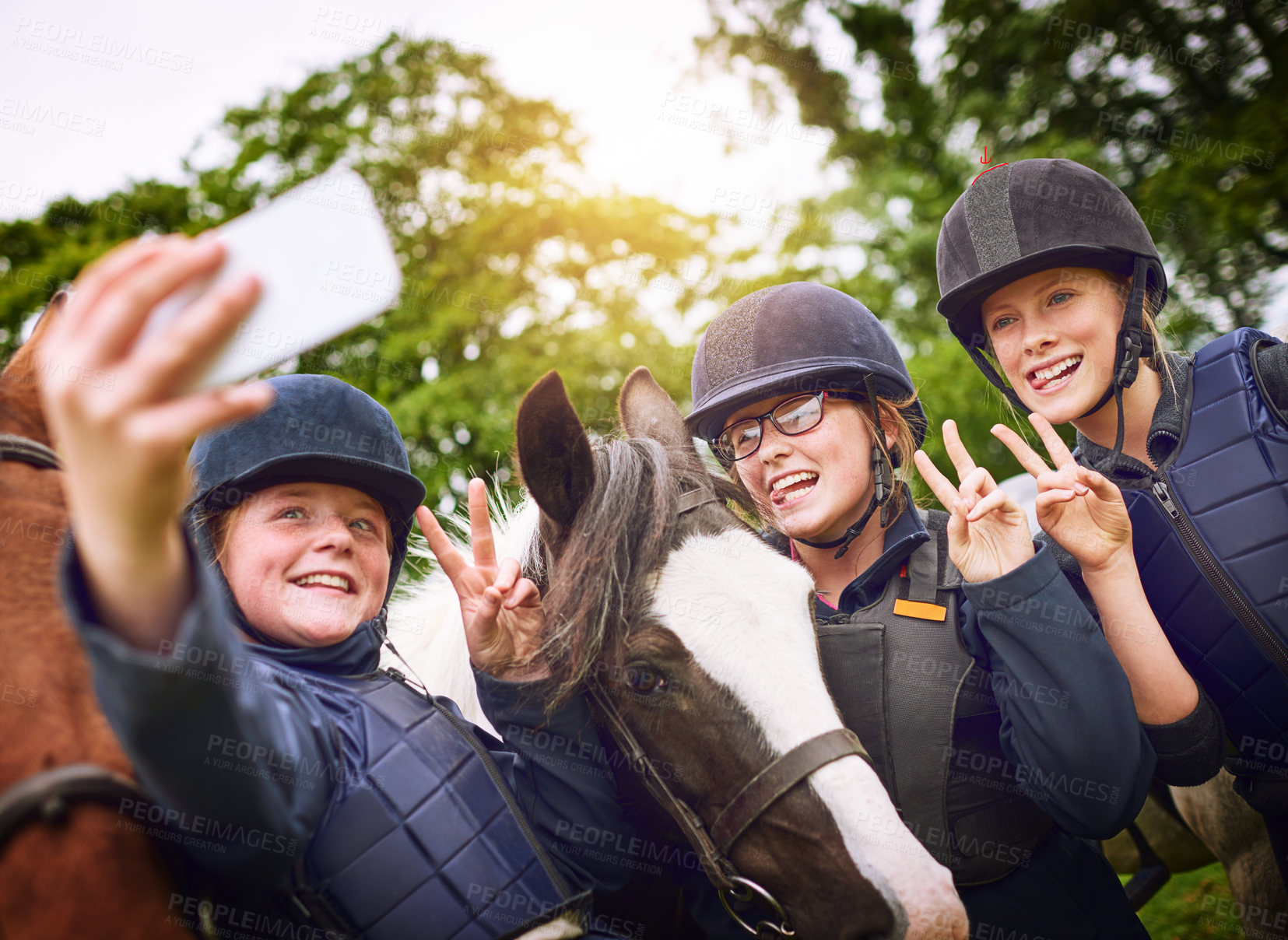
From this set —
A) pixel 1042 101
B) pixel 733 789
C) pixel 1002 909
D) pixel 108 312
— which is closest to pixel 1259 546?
pixel 1002 909

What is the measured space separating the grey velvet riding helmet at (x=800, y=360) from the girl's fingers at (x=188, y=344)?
1929mm

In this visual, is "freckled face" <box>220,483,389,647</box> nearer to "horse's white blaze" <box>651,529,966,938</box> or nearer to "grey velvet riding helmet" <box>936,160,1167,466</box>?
"horse's white blaze" <box>651,529,966,938</box>

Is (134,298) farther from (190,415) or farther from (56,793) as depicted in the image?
(56,793)

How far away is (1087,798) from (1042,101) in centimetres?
1321

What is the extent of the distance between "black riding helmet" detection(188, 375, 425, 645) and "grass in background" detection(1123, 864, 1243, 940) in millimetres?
5010

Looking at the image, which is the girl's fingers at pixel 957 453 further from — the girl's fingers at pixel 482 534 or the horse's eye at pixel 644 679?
the girl's fingers at pixel 482 534

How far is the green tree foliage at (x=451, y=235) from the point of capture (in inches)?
378

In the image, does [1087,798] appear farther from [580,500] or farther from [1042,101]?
[1042,101]

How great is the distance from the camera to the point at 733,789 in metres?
1.71

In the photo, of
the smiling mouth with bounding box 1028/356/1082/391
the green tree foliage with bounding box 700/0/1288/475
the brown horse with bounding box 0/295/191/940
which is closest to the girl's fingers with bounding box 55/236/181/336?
the brown horse with bounding box 0/295/191/940

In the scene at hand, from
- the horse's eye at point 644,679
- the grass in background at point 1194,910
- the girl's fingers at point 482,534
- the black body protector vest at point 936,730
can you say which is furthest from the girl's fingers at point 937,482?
the grass in background at point 1194,910

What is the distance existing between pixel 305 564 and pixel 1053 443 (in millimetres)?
2143

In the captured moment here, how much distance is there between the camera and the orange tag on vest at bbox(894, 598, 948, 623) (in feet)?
7.23

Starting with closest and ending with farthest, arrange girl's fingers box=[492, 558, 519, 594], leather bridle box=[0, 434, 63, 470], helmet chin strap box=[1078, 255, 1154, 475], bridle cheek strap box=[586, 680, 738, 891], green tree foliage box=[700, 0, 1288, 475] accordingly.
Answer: leather bridle box=[0, 434, 63, 470] < bridle cheek strap box=[586, 680, 738, 891] < girl's fingers box=[492, 558, 519, 594] < helmet chin strap box=[1078, 255, 1154, 475] < green tree foliage box=[700, 0, 1288, 475]
